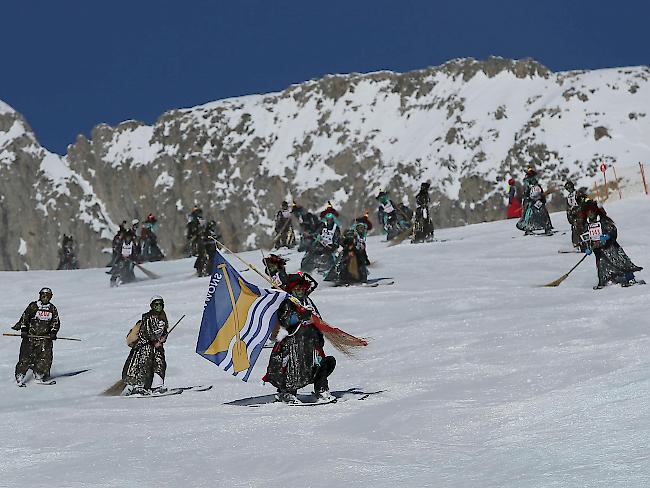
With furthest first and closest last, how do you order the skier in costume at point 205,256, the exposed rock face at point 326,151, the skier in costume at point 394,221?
the exposed rock face at point 326,151
the skier in costume at point 394,221
the skier in costume at point 205,256

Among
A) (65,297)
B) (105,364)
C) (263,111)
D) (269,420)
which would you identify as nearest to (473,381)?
(269,420)

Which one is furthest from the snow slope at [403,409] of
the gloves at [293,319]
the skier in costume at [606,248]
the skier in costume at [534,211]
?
the skier in costume at [534,211]

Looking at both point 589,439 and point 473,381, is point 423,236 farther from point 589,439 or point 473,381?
point 589,439

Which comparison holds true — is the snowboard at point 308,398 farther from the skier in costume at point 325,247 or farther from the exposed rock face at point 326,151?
the exposed rock face at point 326,151

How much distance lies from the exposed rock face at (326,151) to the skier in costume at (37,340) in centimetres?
4940

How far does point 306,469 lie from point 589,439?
1.89m

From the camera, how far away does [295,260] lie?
93.6 ft

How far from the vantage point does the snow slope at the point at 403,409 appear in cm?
639

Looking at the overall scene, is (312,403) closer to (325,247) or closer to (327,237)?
(327,237)

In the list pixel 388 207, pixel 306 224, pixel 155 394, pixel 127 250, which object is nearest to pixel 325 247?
pixel 127 250

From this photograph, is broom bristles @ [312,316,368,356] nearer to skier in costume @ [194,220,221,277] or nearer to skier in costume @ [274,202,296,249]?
skier in costume @ [194,220,221,277]

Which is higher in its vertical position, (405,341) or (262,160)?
(262,160)

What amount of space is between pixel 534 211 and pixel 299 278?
18059mm

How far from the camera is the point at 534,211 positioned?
27531 millimetres
